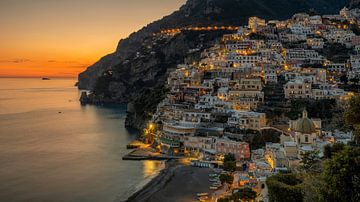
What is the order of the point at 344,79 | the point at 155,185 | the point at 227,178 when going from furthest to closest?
the point at 344,79 → the point at 155,185 → the point at 227,178

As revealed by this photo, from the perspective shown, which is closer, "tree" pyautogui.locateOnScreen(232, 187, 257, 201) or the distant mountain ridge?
"tree" pyautogui.locateOnScreen(232, 187, 257, 201)

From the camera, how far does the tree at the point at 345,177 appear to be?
1172cm

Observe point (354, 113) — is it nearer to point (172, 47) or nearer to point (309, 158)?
point (309, 158)

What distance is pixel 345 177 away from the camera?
38.4 feet

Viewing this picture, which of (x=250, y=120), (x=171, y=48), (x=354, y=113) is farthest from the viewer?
(x=171, y=48)

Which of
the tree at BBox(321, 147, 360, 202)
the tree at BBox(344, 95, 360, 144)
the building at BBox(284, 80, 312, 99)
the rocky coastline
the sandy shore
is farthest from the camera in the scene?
the building at BBox(284, 80, 312, 99)

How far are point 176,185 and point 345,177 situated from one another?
29.0 metres

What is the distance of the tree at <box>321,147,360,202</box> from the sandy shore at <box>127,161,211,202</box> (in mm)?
24094

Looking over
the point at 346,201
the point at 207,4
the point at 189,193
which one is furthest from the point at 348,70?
the point at 207,4

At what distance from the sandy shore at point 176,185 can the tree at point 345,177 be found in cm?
2409

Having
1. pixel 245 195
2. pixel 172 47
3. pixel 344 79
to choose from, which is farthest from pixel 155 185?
pixel 172 47

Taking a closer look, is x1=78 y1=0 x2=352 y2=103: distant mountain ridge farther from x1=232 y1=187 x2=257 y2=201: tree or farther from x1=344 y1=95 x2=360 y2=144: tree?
x1=344 y1=95 x2=360 y2=144: tree

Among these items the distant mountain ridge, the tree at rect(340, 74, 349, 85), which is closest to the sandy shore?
the tree at rect(340, 74, 349, 85)

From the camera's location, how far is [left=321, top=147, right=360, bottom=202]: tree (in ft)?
38.4
